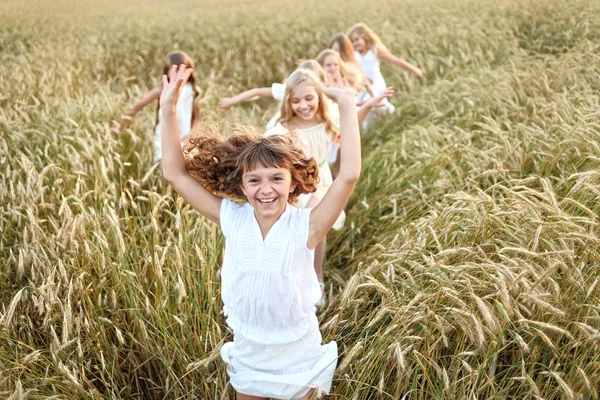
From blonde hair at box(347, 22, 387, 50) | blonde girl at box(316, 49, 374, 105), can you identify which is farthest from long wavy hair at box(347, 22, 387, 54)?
blonde girl at box(316, 49, 374, 105)

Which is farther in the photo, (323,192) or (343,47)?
(343,47)

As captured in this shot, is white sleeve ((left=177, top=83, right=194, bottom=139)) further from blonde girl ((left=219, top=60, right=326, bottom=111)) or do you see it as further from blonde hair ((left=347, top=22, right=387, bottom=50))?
blonde hair ((left=347, top=22, right=387, bottom=50))

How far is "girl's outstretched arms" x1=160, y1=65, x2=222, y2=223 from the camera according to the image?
2.27 m

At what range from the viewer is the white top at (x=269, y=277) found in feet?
7.19

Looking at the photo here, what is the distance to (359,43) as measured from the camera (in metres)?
6.74

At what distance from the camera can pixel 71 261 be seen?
2842 millimetres

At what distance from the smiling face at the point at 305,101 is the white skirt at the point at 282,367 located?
1.75m

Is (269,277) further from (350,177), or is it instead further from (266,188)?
(350,177)

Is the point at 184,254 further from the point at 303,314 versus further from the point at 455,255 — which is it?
the point at 455,255

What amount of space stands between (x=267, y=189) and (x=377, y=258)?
4.55 ft

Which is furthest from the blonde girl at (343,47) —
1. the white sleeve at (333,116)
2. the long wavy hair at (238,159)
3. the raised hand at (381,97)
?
the long wavy hair at (238,159)

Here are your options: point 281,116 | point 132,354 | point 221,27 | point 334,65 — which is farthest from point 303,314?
point 221,27

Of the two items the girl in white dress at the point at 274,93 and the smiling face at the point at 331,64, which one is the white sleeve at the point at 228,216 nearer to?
the girl in white dress at the point at 274,93

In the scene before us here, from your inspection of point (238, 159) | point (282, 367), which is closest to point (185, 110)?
point (238, 159)
